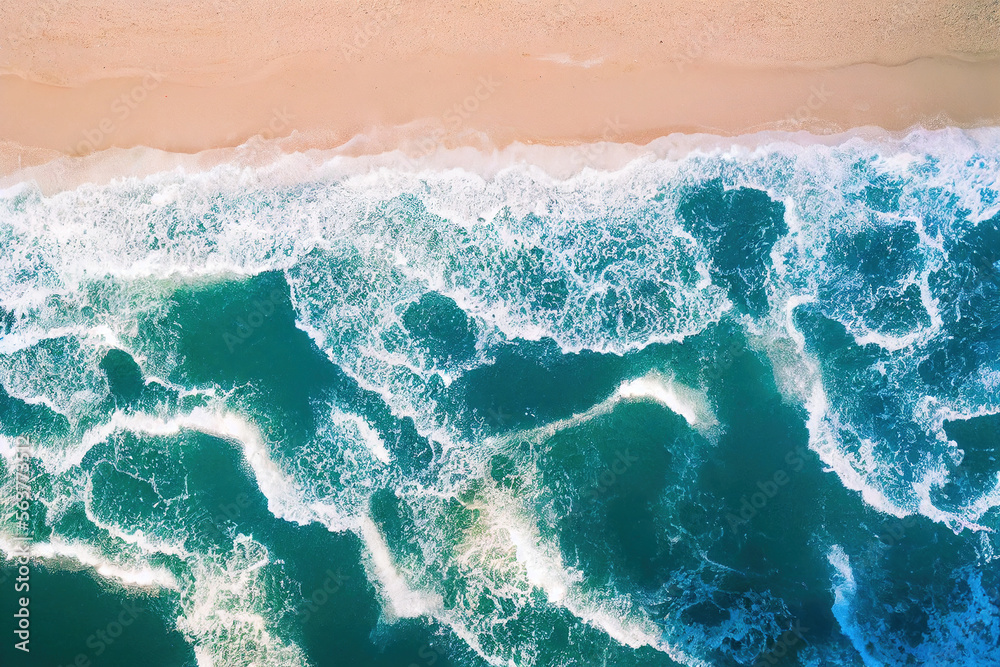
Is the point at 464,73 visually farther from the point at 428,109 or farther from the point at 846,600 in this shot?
the point at 846,600

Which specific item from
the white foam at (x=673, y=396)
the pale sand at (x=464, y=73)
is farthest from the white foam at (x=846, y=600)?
the pale sand at (x=464, y=73)

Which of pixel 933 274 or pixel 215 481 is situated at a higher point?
pixel 933 274

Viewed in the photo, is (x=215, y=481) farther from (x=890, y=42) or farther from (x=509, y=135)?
(x=890, y=42)

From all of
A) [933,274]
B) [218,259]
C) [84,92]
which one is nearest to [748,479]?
[933,274]

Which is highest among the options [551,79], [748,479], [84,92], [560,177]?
[551,79]

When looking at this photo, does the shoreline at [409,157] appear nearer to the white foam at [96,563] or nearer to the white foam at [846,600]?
the white foam at [96,563]

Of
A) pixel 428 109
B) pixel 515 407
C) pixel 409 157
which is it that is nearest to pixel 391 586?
pixel 515 407
